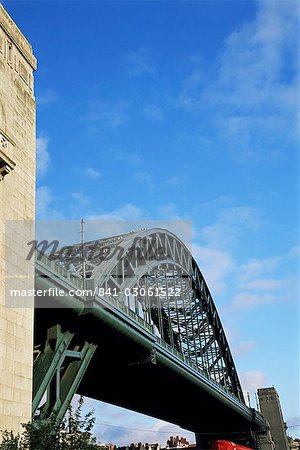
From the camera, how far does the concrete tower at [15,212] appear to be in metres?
16.0

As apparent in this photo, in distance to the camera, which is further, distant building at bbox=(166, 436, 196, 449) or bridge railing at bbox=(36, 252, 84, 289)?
distant building at bbox=(166, 436, 196, 449)

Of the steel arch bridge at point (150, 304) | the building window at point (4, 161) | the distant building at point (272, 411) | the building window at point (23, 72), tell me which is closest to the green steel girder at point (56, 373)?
the steel arch bridge at point (150, 304)

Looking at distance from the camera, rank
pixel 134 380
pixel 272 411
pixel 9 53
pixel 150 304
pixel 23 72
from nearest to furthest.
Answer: pixel 9 53 < pixel 23 72 < pixel 134 380 < pixel 150 304 < pixel 272 411

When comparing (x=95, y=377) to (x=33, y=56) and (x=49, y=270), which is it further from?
(x=33, y=56)

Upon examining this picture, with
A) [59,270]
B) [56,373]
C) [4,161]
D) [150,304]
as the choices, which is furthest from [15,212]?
[150,304]

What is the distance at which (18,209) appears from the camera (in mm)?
17750

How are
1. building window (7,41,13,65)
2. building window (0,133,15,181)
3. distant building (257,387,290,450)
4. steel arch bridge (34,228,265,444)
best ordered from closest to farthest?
building window (0,133,15,181), building window (7,41,13,65), steel arch bridge (34,228,265,444), distant building (257,387,290,450)

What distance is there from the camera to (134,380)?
51562 mm

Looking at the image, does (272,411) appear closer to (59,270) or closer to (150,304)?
(150,304)

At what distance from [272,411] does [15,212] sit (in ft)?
336

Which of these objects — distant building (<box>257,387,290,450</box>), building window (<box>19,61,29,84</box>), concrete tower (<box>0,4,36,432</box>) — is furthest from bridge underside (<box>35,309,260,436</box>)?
distant building (<box>257,387,290,450</box>)

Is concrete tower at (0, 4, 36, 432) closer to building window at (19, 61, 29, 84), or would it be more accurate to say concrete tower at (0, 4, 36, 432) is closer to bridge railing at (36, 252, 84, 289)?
building window at (19, 61, 29, 84)

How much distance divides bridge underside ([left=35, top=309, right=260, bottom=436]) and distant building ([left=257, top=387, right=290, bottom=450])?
22118 millimetres

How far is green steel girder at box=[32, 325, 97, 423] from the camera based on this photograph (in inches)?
1041
